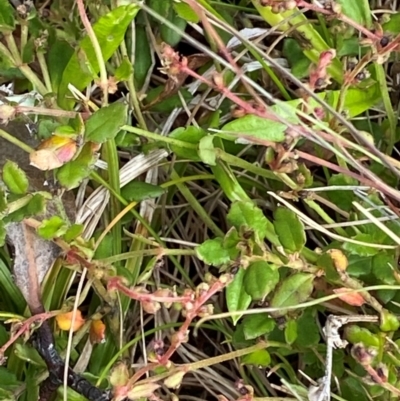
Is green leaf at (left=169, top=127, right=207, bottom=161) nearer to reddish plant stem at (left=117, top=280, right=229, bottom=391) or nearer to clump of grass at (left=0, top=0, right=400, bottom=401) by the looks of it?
clump of grass at (left=0, top=0, right=400, bottom=401)

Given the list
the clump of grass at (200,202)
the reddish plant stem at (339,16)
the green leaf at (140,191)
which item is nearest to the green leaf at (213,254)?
the clump of grass at (200,202)

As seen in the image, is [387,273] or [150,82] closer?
[387,273]

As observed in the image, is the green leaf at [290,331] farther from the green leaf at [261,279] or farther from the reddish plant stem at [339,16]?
the reddish plant stem at [339,16]

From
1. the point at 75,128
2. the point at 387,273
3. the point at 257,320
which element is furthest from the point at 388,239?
the point at 75,128

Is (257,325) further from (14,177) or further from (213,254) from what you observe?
(14,177)

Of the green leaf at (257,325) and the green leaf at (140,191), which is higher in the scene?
the green leaf at (140,191)

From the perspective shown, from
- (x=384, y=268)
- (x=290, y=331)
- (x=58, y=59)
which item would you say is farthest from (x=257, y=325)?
(x=58, y=59)

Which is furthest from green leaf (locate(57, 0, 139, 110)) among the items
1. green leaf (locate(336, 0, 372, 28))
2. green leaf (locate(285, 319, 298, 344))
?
green leaf (locate(285, 319, 298, 344))

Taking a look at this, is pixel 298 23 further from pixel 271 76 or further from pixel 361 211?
pixel 361 211
